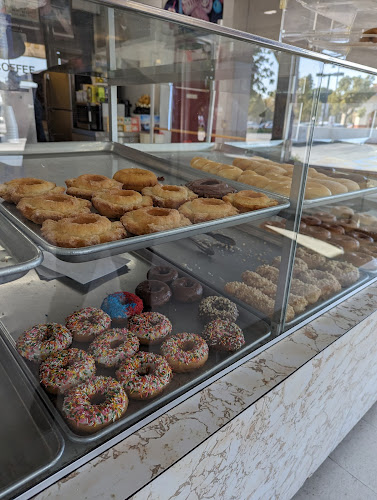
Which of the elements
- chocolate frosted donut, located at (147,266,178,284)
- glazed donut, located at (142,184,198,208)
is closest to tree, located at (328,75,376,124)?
glazed donut, located at (142,184,198,208)

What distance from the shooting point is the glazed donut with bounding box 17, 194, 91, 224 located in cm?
89

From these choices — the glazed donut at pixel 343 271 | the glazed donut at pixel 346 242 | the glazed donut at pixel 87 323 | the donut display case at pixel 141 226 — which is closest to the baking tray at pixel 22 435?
the donut display case at pixel 141 226

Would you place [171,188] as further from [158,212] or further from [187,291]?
[187,291]

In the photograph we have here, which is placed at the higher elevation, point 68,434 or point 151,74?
point 151,74

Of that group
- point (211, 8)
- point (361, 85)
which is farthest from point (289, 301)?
point (211, 8)

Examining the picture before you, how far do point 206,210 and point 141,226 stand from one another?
9.9 inches

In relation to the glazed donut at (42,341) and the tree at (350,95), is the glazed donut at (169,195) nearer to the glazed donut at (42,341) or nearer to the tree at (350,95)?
the glazed donut at (42,341)

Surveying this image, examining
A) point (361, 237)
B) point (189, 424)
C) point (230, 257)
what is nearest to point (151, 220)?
point (189, 424)

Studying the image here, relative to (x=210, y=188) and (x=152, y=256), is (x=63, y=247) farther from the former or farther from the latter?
(x=152, y=256)

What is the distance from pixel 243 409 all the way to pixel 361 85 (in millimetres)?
1729

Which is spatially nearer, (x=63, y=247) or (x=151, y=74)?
(x=63, y=247)

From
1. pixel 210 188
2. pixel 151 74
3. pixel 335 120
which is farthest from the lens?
pixel 335 120

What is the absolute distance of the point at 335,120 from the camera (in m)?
2.18

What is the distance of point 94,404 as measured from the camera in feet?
2.89
